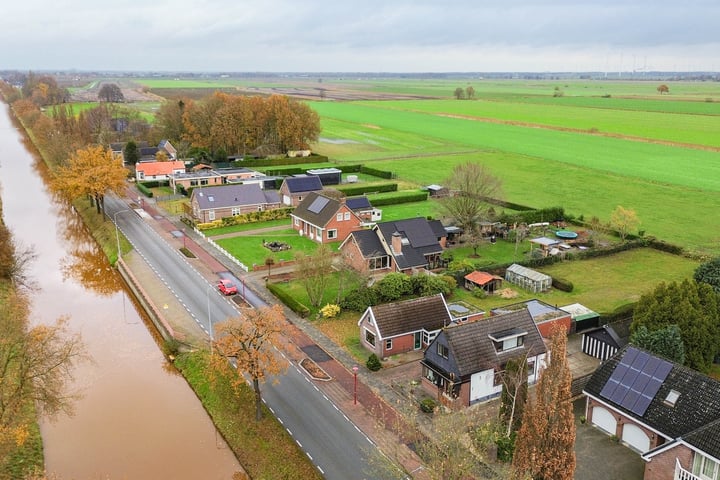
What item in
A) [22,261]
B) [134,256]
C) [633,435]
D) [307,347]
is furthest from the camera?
[134,256]

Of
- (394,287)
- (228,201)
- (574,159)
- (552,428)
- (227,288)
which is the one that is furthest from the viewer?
(574,159)

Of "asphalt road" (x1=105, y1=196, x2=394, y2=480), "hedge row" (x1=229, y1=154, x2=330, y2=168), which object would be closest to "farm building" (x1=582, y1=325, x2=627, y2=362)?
"asphalt road" (x1=105, y1=196, x2=394, y2=480)

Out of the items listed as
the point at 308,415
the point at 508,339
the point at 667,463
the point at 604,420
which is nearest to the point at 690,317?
the point at 604,420

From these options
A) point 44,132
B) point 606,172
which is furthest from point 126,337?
point 44,132

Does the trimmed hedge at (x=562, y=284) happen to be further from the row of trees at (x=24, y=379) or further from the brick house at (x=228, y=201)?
the brick house at (x=228, y=201)

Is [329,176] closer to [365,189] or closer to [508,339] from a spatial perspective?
[365,189]

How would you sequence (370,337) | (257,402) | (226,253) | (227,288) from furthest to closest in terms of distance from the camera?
(226,253)
(227,288)
(370,337)
(257,402)

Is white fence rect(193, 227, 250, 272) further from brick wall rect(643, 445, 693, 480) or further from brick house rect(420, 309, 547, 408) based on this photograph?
brick wall rect(643, 445, 693, 480)

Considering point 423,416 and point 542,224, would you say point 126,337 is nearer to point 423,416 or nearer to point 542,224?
point 423,416
